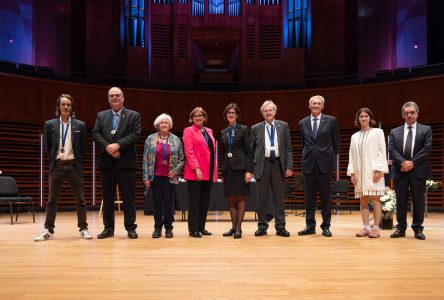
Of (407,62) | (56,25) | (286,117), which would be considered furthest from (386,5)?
(56,25)

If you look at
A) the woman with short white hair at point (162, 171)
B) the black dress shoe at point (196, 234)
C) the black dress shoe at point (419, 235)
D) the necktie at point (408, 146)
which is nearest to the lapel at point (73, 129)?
the woman with short white hair at point (162, 171)

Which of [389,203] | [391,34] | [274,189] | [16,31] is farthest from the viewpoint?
[391,34]

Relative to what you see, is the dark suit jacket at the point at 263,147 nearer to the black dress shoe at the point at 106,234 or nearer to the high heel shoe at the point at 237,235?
the high heel shoe at the point at 237,235

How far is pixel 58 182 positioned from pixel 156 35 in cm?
926

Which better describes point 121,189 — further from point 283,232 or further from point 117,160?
point 283,232

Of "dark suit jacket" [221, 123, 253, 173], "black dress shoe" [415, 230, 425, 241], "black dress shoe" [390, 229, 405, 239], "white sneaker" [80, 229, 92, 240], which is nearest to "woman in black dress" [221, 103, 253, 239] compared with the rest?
"dark suit jacket" [221, 123, 253, 173]

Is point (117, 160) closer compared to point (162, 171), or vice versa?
point (117, 160)

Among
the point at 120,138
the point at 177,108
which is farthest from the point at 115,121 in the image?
the point at 177,108

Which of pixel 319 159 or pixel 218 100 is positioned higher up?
pixel 218 100

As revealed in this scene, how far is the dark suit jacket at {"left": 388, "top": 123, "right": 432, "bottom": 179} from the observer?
209 inches

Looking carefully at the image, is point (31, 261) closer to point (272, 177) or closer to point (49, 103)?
point (272, 177)

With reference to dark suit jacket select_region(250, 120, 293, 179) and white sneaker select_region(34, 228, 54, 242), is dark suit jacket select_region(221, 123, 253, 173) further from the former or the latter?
white sneaker select_region(34, 228, 54, 242)

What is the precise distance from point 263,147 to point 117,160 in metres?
1.50

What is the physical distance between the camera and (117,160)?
5.18 metres
